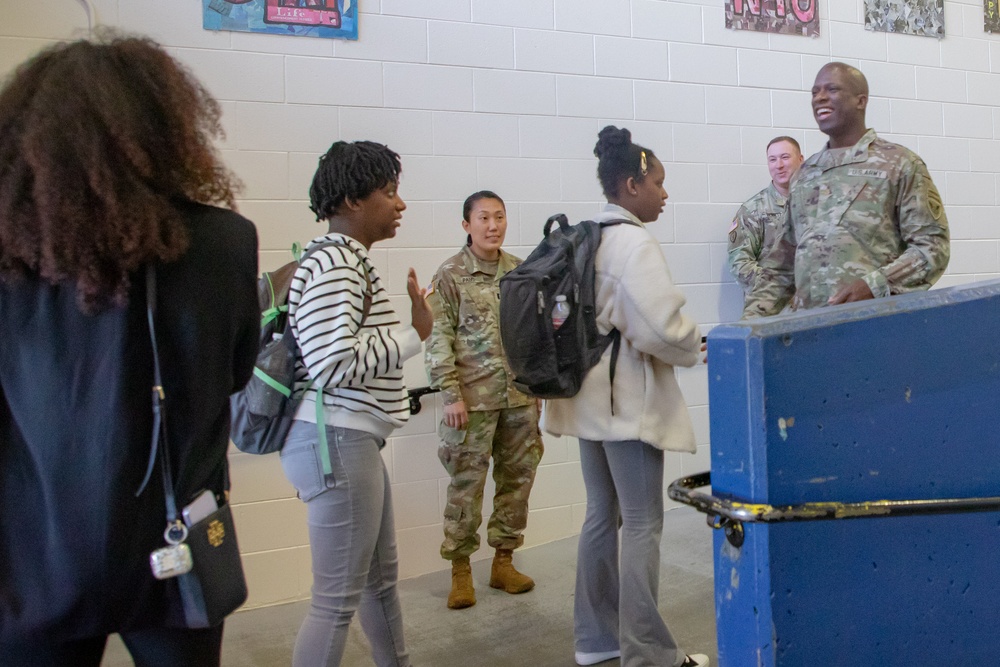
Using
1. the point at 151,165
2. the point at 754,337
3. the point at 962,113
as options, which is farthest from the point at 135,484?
the point at 962,113

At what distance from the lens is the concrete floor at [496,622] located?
2.88 m

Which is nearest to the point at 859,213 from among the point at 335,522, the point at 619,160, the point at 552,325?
the point at 619,160

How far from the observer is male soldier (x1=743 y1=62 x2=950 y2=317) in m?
2.57

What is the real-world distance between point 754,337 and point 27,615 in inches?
40.3

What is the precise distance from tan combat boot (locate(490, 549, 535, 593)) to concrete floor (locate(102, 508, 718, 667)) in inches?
1.3

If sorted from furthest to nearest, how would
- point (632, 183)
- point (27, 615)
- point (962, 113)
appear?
point (962, 113)
point (632, 183)
point (27, 615)

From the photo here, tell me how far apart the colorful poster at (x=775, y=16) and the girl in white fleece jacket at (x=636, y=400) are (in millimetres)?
2184

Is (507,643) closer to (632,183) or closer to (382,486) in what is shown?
(382,486)

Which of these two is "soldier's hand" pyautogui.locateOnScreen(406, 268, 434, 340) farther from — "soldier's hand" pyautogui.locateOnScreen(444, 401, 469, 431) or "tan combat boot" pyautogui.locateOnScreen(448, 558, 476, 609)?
"tan combat boot" pyautogui.locateOnScreen(448, 558, 476, 609)

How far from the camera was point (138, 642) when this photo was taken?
118 centimetres

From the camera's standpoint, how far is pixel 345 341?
1908 mm

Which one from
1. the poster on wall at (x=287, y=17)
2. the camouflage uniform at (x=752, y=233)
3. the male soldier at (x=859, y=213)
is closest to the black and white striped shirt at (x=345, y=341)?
the male soldier at (x=859, y=213)

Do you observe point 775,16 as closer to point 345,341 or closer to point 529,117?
point 529,117

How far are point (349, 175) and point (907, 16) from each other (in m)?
3.89
